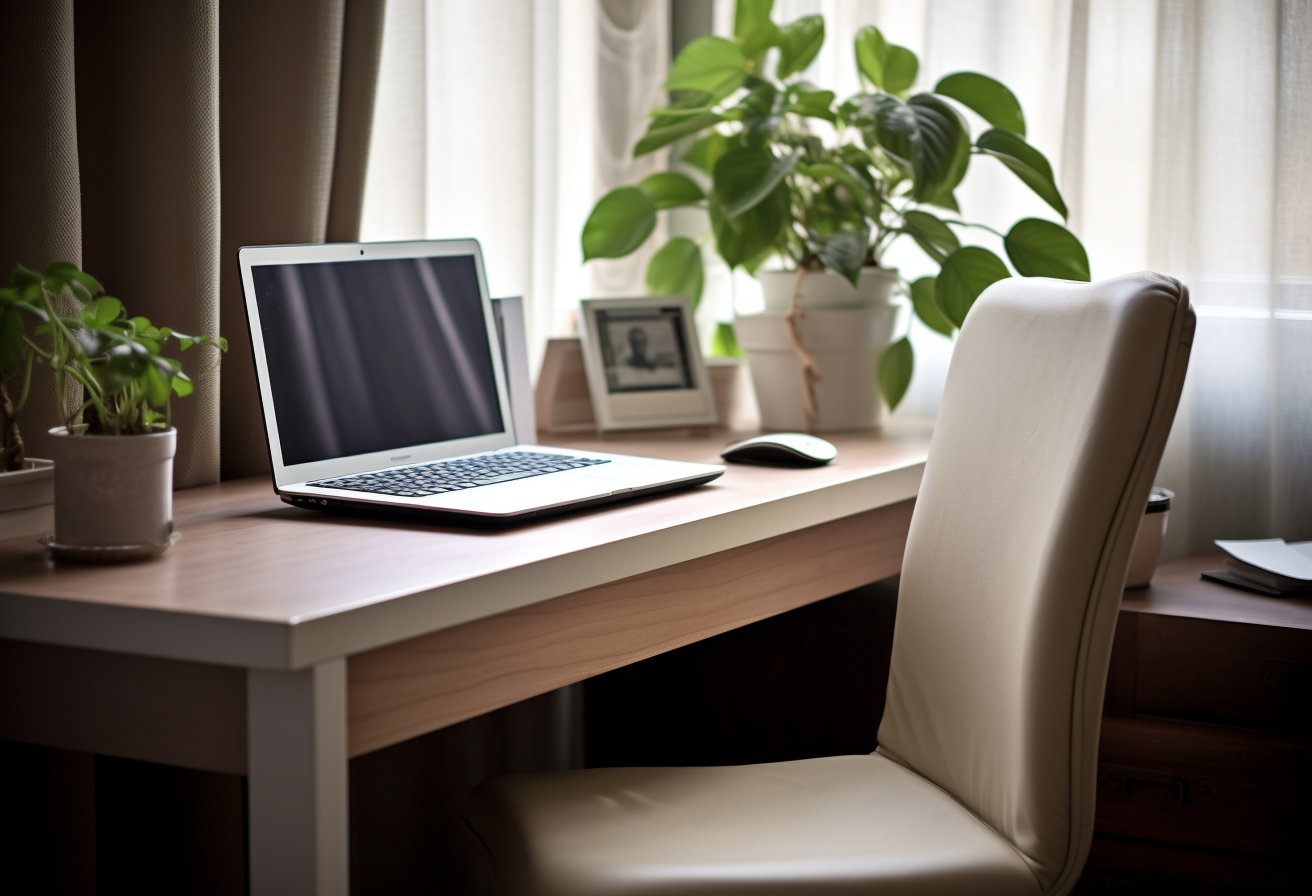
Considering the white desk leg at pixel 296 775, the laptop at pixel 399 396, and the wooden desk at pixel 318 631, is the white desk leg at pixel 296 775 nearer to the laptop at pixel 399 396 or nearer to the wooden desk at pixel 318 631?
the wooden desk at pixel 318 631

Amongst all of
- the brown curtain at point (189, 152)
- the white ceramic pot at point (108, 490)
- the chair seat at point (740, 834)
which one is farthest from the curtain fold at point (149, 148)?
the chair seat at point (740, 834)

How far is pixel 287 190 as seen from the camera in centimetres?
133

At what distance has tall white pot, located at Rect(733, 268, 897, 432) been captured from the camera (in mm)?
1735

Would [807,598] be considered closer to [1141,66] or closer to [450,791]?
[450,791]

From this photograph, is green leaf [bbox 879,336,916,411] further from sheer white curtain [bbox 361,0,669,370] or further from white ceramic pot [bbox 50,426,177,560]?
white ceramic pot [bbox 50,426,177,560]

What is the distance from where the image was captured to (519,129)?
5.99 ft

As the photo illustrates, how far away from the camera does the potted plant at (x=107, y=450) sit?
0.86 meters

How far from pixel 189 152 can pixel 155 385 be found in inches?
17.6

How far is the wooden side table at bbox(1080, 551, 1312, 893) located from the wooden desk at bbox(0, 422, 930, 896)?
1.93ft

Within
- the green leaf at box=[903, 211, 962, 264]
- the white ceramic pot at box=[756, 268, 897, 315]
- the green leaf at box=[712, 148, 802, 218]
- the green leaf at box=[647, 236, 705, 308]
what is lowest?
the white ceramic pot at box=[756, 268, 897, 315]

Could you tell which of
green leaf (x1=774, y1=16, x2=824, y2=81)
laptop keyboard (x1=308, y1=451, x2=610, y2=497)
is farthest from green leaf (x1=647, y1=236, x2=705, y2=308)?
laptop keyboard (x1=308, y1=451, x2=610, y2=497)

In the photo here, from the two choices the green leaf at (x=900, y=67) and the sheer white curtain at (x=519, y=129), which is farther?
the green leaf at (x=900, y=67)

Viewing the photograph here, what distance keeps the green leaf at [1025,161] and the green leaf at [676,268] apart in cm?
49

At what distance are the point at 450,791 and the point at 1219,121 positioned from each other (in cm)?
145
